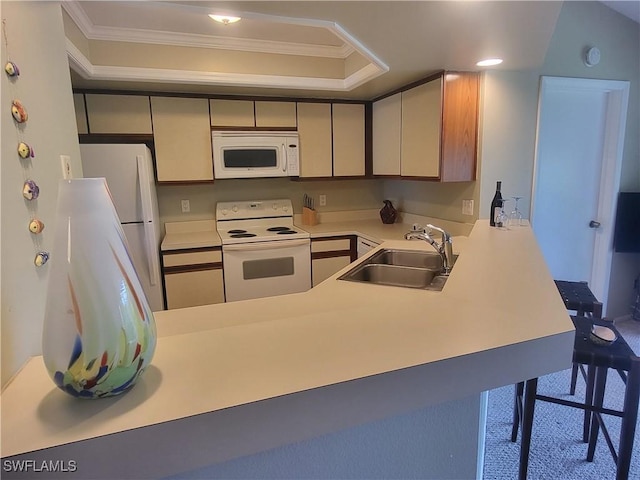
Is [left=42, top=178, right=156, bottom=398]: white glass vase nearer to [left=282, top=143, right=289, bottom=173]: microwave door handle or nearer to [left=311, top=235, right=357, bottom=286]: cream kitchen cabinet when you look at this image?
[left=311, top=235, right=357, bottom=286]: cream kitchen cabinet

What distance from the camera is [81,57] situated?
7.46ft

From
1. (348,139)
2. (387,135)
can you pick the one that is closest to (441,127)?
(387,135)

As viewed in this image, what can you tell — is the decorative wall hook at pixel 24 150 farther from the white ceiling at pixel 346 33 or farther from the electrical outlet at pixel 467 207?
the electrical outlet at pixel 467 207

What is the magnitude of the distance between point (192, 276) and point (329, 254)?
121 cm

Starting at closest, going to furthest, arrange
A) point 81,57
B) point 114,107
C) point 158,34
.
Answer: point 81,57, point 158,34, point 114,107

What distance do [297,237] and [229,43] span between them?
5.39 feet

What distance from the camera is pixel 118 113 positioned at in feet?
9.39

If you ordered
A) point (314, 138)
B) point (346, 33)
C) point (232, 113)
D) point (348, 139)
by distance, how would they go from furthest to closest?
point (348, 139), point (314, 138), point (232, 113), point (346, 33)

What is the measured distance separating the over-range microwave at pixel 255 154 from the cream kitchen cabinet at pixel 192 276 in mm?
735

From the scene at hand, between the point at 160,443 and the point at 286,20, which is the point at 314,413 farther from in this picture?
the point at 286,20

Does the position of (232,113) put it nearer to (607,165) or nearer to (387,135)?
(387,135)

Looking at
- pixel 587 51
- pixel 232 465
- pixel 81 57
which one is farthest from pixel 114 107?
pixel 587 51

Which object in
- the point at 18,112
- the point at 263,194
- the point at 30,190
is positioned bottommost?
the point at 263,194

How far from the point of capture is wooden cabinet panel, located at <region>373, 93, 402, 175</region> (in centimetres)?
311
